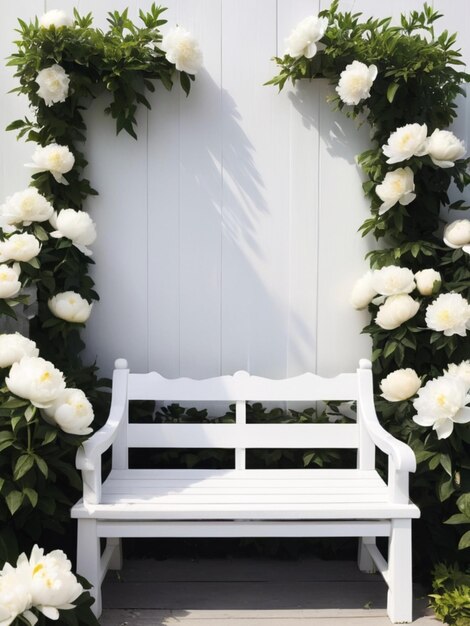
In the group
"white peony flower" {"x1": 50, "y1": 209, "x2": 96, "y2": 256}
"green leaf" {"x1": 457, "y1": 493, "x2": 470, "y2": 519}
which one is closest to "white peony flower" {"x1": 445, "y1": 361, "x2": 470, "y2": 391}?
"green leaf" {"x1": 457, "y1": 493, "x2": 470, "y2": 519}

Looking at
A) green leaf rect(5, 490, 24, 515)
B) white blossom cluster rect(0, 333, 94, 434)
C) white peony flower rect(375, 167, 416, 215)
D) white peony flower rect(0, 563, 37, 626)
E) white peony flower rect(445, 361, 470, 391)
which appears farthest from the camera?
white peony flower rect(375, 167, 416, 215)

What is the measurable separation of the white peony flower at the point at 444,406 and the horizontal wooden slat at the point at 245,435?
0.39 metres

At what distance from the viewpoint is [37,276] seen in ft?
9.02

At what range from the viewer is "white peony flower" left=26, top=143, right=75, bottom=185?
277 cm

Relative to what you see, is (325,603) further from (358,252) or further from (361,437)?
(358,252)

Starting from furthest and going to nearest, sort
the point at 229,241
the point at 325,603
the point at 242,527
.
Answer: the point at 229,241 < the point at 325,603 < the point at 242,527

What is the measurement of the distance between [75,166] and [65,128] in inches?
6.3

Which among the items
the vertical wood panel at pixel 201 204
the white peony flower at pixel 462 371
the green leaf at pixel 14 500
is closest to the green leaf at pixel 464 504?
the white peony flower at pixel 462 371

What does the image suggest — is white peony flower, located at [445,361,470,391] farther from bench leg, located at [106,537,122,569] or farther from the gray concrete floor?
bench leg, located at [106,537,122,569]

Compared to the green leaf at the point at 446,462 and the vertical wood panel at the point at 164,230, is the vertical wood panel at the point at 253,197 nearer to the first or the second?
the vertical wood panel at the point at 164,230

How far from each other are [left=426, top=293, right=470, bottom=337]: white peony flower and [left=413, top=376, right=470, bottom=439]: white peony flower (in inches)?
9.1

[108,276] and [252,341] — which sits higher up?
[108,276]

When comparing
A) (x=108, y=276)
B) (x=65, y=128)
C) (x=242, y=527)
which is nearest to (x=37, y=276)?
(x=108, y=276)

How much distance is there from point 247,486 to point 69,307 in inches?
38.2
